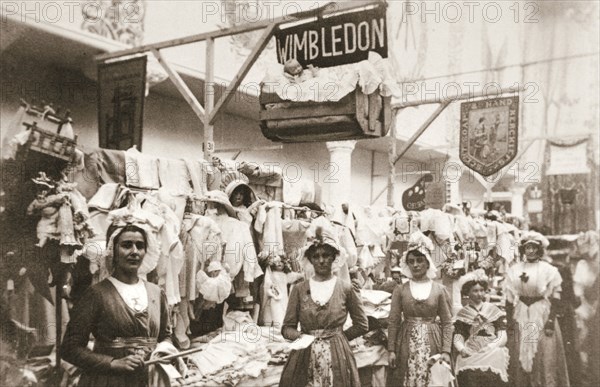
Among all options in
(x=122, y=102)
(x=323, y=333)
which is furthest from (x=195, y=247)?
(x=122, y=102)

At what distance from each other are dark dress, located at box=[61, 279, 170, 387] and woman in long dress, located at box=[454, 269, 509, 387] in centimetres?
386

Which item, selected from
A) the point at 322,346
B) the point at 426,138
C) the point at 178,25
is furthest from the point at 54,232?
the point at 426,138

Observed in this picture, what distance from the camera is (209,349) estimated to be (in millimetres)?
4977

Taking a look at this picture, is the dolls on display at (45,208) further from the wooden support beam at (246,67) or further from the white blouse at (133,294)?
the wooden support beam at (246,67)

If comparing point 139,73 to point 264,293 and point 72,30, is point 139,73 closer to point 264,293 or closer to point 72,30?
point 72,30

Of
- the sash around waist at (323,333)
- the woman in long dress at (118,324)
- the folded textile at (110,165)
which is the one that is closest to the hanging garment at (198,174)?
the folded textile at (110,165)

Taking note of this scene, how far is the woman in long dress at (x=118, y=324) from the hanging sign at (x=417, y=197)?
757cm

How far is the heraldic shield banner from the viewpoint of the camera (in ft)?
26.5

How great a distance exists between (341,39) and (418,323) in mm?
2575

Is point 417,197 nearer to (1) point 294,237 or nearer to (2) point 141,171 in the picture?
(1) point 294,237

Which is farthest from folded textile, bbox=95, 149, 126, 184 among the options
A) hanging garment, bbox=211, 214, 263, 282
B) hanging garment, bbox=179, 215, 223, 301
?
hanging garment, bbox=211, 214, 263, 282

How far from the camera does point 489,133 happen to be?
827 centimetres

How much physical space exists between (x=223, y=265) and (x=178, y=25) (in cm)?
485

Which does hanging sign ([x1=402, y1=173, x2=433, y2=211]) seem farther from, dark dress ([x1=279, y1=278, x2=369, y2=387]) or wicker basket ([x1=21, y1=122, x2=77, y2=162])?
wicker basket ([x1=21, y1=122, x2=77, y2=162])
